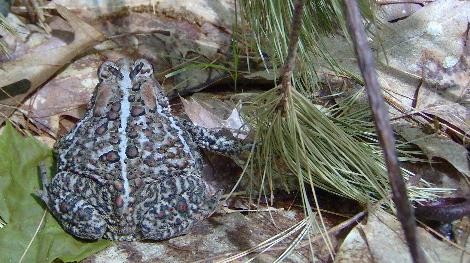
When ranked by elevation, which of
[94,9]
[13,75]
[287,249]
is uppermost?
[94,9]

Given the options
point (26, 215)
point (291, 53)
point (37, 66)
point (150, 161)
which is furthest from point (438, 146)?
point (37, 66)

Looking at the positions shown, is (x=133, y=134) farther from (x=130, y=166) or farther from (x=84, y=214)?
(x=84, y=214)

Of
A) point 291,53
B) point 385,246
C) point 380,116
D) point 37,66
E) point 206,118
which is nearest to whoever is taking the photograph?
point 380,116

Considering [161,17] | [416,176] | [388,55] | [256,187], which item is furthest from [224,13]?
[416,176]

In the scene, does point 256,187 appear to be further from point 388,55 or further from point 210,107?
point 388,55

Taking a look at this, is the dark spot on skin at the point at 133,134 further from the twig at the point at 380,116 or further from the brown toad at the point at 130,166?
the twig at the point at 380,116

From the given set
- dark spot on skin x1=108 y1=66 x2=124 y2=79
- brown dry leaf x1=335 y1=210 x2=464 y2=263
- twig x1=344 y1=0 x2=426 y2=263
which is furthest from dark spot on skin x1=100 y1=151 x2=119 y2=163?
twig x1=344 y1=0 x2=426 y2=263

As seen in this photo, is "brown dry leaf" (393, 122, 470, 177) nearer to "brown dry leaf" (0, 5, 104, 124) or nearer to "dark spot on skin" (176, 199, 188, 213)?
"dark spot on skin" (176, 199, 188, 213)
